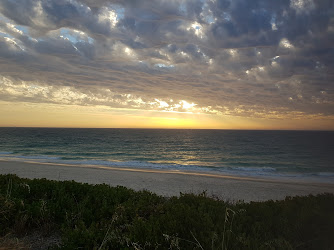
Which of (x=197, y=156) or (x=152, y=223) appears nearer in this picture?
(x=152, y=223)

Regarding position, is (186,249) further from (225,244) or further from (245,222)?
(245,222)

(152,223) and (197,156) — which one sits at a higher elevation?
(152,223)

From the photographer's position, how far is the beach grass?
3.74 meters

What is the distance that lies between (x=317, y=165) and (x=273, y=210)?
1338 inches

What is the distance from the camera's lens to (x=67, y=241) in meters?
3.78

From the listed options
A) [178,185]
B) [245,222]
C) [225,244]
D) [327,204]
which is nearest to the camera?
[225,244]

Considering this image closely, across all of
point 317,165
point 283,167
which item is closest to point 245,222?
point 283,167

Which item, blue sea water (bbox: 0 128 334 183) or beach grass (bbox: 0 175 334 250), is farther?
blue sea water (bbox: 0 128 334 183)

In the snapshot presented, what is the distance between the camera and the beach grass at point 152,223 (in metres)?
3.74

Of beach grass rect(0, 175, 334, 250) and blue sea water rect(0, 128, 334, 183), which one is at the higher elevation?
beach grass rect(0, 175, 334, 250)

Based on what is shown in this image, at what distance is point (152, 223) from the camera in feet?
13.7

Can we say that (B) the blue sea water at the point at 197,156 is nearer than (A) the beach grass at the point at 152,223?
No

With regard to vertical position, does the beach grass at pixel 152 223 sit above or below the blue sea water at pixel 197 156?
above

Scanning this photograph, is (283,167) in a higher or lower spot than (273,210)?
lower
